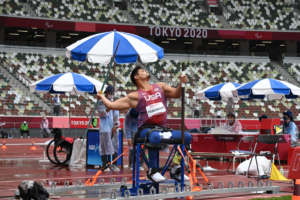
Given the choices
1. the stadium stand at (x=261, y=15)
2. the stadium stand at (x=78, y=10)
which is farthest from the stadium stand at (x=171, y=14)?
the stadium stand at (x=261, y=15)

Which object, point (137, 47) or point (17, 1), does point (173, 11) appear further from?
point (137, 47)

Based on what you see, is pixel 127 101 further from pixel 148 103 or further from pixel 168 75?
pixel 168 75

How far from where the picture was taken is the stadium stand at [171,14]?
44500 mm

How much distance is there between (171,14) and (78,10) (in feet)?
30.2

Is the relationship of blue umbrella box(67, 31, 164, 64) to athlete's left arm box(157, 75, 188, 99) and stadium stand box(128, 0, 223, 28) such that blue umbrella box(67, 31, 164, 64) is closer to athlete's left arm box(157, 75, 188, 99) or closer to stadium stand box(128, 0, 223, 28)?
athlete's left arm box(157, 75, 188, 99)

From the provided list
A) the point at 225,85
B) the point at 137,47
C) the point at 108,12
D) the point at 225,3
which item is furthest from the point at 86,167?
the point at 225,3

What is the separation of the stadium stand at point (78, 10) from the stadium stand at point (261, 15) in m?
11.8

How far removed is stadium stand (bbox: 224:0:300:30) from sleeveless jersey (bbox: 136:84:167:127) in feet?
134

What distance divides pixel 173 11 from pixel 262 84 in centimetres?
2815

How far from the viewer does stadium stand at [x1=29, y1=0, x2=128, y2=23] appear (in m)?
41.0

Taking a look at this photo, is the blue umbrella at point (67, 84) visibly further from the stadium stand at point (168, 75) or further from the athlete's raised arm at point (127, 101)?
the stadium stand at point (168, 75)

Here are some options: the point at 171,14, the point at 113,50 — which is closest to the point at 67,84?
the point at 113,50

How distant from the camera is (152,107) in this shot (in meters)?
6.90

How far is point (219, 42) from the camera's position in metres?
52.3
